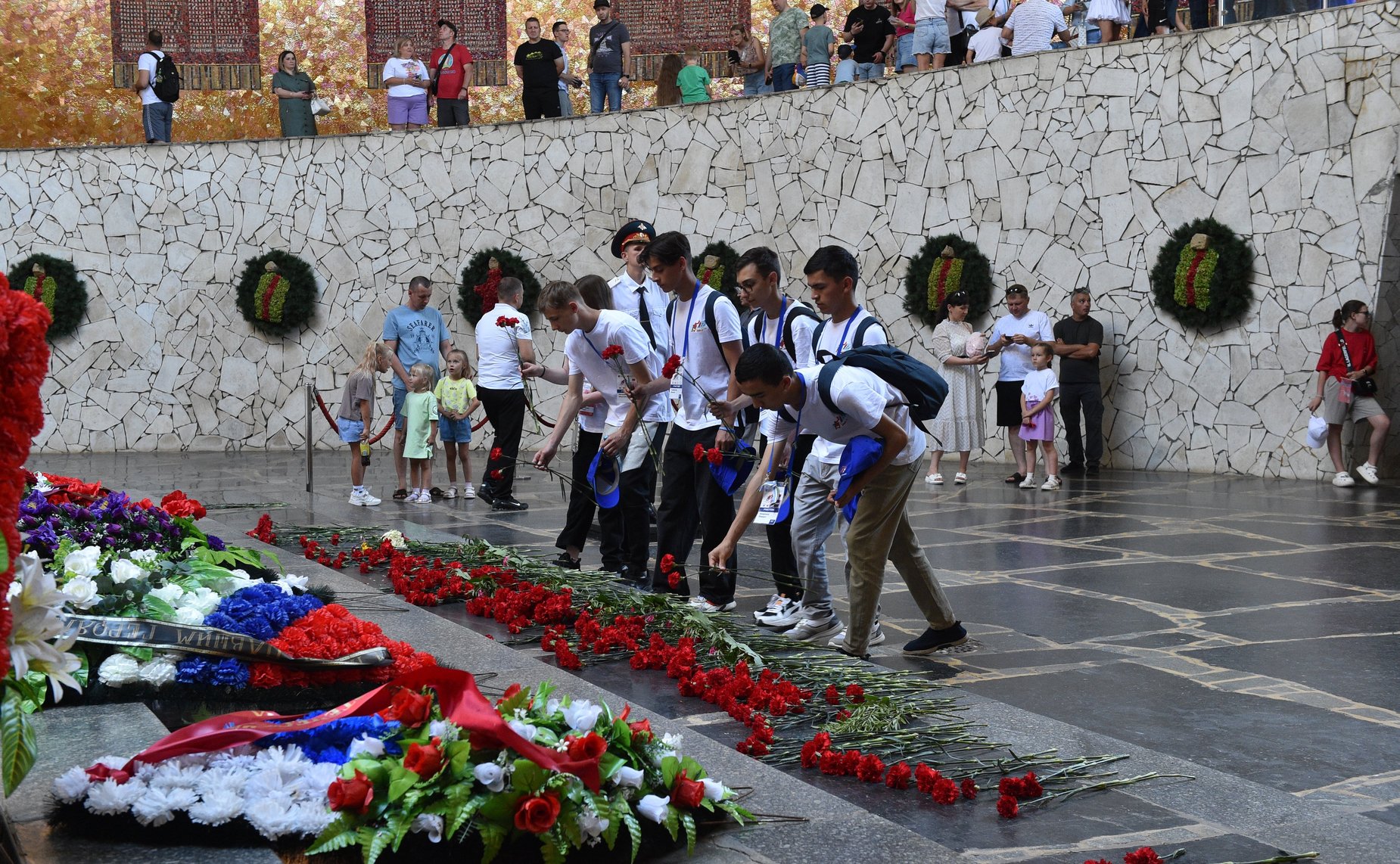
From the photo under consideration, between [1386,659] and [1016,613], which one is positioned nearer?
[1386,659]

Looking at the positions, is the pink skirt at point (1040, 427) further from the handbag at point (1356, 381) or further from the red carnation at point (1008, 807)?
the red carnation at point (1008, 807)

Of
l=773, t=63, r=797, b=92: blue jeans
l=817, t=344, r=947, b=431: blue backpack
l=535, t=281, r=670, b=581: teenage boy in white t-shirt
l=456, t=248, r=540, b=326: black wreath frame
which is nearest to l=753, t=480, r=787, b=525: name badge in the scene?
l=817, t=344, r=947, b=431: blue backpack

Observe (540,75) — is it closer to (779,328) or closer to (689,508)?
(689,508)

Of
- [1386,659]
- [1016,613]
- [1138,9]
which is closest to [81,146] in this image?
[1138,9]

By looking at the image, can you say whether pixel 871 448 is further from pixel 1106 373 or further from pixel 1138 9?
pixel 1138 9

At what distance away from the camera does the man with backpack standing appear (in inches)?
704

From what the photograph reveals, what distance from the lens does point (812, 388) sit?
481 cm

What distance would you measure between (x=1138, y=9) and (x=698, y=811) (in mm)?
13815

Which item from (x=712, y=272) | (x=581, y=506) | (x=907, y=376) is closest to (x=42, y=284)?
(x=712, y=272)

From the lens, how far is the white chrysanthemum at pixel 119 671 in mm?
3828

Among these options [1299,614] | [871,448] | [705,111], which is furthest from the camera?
[705,111]

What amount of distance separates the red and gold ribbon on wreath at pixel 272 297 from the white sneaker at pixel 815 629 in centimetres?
1332

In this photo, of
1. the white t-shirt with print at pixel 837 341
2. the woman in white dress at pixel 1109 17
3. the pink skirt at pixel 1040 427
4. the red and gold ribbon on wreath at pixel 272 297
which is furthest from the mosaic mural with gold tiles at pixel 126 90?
the white t-shirt with print at pixel 837 341

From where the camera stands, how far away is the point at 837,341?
5.56 metres
